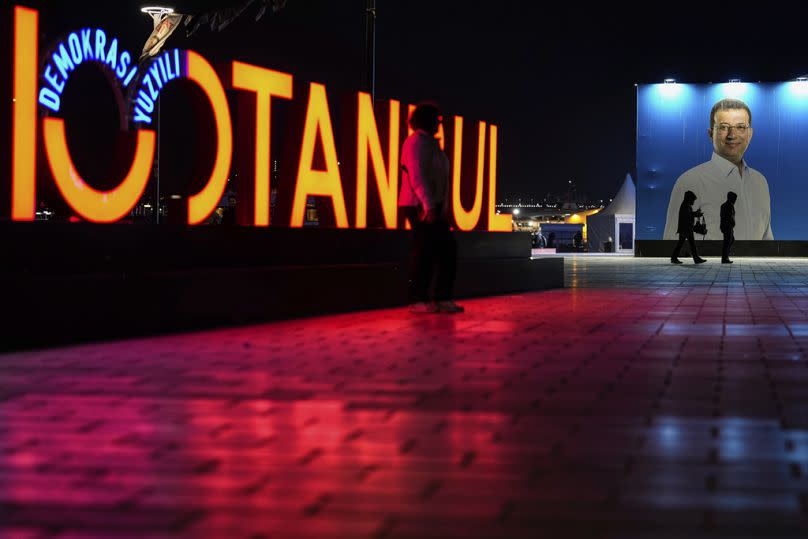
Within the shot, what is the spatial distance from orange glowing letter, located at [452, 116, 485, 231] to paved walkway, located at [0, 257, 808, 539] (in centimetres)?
575

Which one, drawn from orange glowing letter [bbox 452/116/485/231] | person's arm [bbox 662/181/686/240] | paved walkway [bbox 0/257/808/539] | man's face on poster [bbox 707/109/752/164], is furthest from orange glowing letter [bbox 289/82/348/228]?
man's face on poster [bbox 707/109/752/164]

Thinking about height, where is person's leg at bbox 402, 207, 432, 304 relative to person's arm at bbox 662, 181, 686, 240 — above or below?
below

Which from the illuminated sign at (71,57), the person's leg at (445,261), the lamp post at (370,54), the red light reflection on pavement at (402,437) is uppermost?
the lamp post at (370,54)

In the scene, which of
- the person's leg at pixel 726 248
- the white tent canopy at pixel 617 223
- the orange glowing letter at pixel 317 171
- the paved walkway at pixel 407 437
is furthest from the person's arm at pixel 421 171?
the white tent canopy at pixel 617 223

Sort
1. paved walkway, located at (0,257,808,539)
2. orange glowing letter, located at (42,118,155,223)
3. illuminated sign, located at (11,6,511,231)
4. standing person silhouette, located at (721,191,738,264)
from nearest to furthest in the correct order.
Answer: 1. paved walkway, located at (0,257,808,539)
2. illuminated sign, located at (11,6,511,231)
3. orange glowing letter, located at (42,118,155,223)
4. standing person silhouette, located at (721,191,738,264)

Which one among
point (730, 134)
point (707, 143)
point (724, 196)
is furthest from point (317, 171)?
point (730, 134)

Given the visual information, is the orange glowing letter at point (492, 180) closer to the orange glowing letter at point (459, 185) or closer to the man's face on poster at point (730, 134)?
the orange glowing letter at point (459, 185)

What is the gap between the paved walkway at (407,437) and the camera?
129 inches

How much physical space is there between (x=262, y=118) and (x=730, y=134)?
33.3m

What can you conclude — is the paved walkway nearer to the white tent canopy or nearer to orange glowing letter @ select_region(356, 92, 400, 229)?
orange glowing letter @ select_region(356, 92, 400, 229)

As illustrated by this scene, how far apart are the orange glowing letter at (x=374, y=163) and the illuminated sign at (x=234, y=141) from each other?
1 cm

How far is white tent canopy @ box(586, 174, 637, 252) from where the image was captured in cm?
5409

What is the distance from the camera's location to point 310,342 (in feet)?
26.7

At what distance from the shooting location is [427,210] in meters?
10.4
